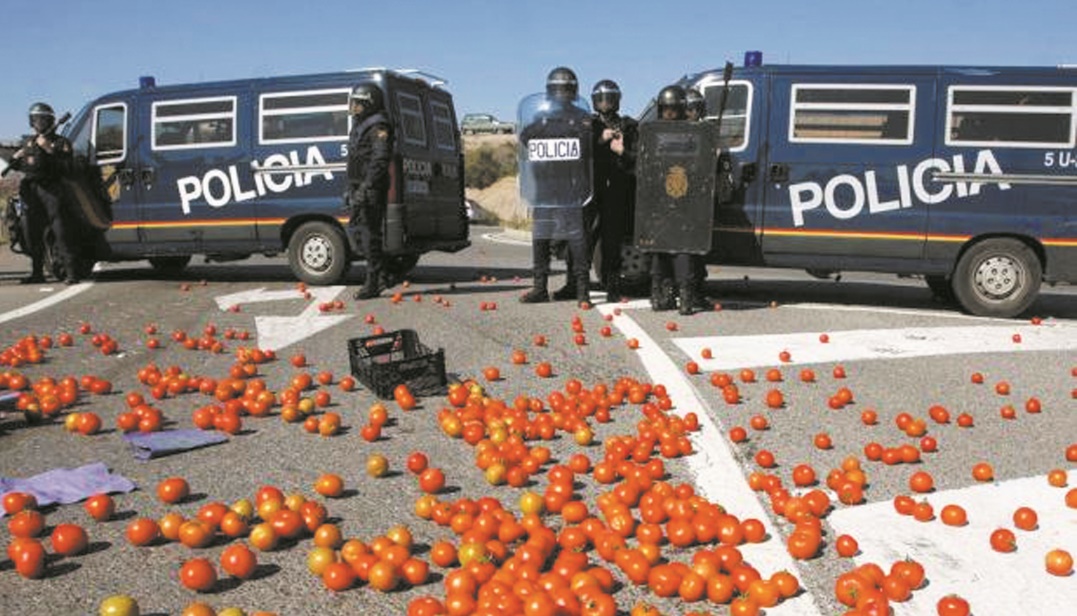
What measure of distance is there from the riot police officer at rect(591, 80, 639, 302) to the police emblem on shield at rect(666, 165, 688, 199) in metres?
0.58

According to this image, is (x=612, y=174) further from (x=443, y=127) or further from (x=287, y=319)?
(x=287, y=319)

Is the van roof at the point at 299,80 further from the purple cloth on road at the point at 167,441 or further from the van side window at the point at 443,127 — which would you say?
the purple cloth on road at the point at 167,441

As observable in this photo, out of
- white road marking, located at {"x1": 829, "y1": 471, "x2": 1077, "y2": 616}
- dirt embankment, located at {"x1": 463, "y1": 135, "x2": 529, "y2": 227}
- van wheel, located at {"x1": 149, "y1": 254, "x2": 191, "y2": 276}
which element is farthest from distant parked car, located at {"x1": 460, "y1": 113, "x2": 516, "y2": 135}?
white road marking, located at {"x1": 829, "y1": 471, "x2": 1077, "y2": 616}

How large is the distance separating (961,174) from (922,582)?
6.98 meters

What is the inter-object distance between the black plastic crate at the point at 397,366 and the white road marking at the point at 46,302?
480cm

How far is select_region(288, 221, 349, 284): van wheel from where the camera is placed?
1076 cm

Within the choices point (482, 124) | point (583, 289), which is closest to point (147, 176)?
point (583, 289)

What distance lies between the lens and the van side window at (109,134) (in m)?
11.2

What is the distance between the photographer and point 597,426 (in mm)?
5039

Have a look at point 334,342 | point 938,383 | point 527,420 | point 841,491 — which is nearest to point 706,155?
point 938,383

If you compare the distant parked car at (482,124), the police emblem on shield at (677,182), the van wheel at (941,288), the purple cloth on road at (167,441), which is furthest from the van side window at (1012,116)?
the distant parked car at (482,124)

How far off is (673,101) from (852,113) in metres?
1.97

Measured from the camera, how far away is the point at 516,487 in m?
4.04

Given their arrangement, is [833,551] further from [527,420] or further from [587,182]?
[587,182]
